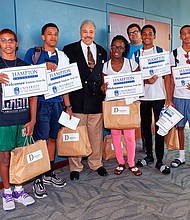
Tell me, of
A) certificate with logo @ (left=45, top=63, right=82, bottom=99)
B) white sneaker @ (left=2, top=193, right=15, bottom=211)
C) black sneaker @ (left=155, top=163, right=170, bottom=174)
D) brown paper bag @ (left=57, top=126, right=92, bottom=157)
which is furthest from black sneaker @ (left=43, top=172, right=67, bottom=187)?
black sneaker @ (left=155, top=163, right=170, bottom=174)

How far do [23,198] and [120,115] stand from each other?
137 centimetres

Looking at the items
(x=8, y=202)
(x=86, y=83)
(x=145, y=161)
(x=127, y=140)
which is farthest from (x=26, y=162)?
(x=145, y=161)

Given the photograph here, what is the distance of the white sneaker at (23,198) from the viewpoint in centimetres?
278

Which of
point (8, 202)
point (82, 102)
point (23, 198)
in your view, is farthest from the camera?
point (82, 102)

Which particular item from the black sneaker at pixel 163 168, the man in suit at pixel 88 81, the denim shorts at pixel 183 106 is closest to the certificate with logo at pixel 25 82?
the man in suit at pixel 88 81

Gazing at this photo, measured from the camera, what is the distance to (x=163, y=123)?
10.9 feet

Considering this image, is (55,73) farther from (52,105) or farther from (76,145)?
(76,145)

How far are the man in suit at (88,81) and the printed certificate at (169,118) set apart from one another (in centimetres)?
76

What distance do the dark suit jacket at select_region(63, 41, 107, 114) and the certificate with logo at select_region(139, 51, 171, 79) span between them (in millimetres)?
476

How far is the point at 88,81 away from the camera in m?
3.14

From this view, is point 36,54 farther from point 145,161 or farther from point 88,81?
point 145,161

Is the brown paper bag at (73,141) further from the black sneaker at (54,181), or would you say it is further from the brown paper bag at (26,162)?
the brown paper bag at (26,162)

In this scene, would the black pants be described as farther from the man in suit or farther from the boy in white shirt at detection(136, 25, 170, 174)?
the man in suit

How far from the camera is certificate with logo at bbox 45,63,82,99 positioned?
9.16ft
